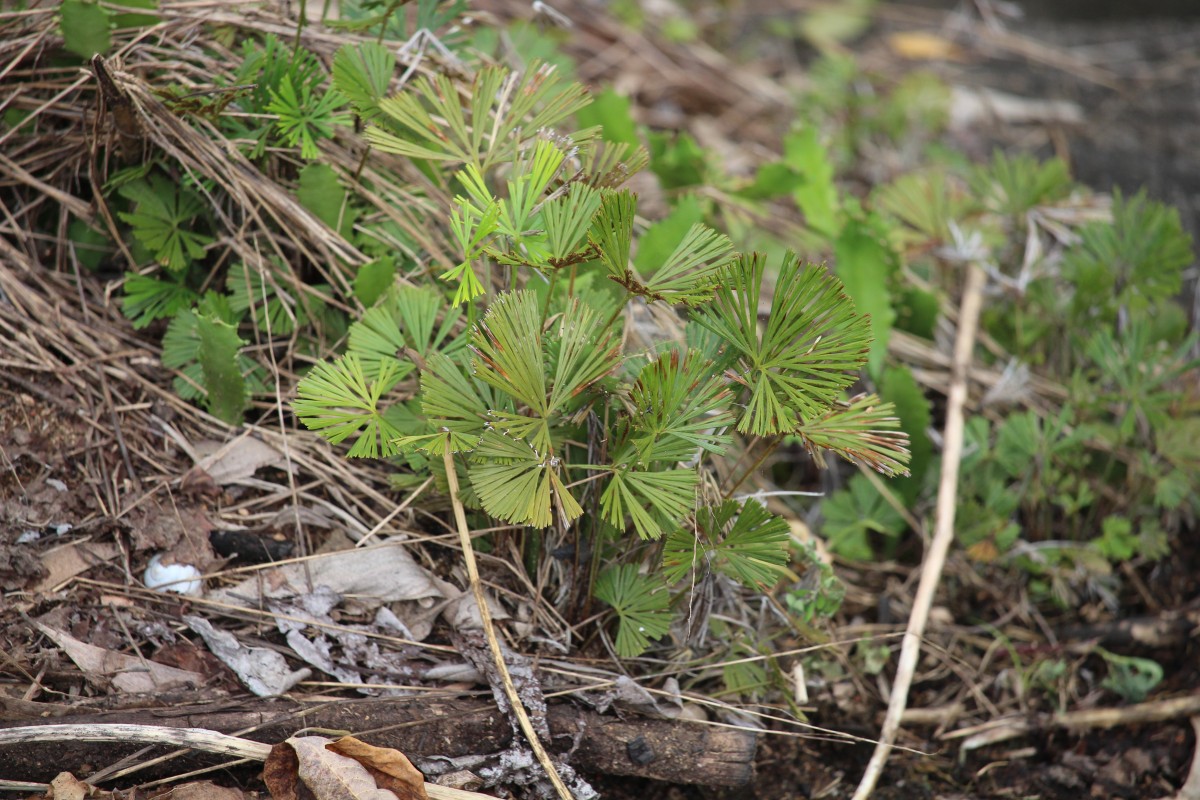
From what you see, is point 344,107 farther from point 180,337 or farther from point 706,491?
point 706,491

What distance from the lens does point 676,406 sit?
50.6 inches

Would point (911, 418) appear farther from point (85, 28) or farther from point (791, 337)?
point (85, 28)

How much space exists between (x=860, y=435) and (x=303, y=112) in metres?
1.15

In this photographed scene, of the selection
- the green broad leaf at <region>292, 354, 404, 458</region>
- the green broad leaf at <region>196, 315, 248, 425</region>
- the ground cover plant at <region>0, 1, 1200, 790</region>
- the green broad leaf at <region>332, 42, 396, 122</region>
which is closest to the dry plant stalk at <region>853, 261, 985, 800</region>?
the ground cover plant at <region>0, 1, 1200, 790</region>

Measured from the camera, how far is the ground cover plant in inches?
51.3

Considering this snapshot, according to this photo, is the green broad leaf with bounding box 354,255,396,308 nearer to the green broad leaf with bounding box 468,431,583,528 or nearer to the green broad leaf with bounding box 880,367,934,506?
the green broad leaf with bounding box 468,431,583,528

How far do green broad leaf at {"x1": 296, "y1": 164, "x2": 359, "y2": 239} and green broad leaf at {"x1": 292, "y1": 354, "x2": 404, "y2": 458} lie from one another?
1.54ft

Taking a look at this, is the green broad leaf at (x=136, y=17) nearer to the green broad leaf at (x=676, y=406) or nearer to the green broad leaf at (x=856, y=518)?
the green broad leaf at (x=676, y=406)

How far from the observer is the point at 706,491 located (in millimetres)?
1587

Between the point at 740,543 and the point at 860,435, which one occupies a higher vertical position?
the point at 860,435

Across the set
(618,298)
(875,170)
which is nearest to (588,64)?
(875,170)

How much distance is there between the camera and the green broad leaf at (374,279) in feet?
5.47

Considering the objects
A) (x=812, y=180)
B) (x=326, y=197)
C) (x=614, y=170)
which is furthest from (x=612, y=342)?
(x=812, y=180)

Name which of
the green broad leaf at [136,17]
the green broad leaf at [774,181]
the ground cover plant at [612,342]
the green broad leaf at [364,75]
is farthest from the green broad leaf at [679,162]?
the green broad leaf at [136,17]
